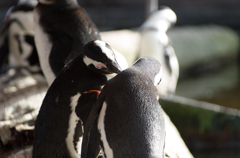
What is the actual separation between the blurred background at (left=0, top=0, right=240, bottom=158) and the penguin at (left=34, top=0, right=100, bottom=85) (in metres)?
1.13

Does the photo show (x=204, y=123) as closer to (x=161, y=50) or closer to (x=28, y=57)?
(x=161, y=50)

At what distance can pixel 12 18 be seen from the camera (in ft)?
7.16

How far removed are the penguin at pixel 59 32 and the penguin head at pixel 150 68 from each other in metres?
0.53

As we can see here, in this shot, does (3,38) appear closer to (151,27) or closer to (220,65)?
(151,27)

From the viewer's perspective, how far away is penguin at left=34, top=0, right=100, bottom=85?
1.56 m

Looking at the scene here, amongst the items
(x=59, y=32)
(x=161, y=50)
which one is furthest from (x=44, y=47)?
(x=161, y=50)

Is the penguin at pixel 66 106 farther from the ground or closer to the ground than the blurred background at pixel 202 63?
farther from the ground

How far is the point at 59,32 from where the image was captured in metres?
1.63

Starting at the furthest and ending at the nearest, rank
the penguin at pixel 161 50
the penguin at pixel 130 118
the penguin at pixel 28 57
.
Answer: 1. the penguin at pixel 161 50
2. the penguin at pixel 28 57
3. the penguin at pixel 130 118

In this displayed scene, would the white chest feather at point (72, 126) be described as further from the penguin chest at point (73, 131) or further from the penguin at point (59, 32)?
the penguin at point (59, 32)

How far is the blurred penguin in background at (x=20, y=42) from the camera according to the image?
211cm

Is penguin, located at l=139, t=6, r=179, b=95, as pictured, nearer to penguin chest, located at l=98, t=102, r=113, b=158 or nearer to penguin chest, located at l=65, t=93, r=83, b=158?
penguin chest, located at l=65, t=93, r=83, b=158

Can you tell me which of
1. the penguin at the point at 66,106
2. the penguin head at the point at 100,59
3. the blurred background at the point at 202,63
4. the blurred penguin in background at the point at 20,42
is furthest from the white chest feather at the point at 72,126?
the blurred background at the point at 202,63

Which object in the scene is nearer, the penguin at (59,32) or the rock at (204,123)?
the penguin at (59,32)
